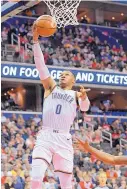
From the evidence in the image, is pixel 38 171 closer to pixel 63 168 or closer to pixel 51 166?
pixel 63 168

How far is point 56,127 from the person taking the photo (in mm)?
7469

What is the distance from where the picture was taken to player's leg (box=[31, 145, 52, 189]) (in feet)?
23.4

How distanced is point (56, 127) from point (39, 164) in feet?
1.91

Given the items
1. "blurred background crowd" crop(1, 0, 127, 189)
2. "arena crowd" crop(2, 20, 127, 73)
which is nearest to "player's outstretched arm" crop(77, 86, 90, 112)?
"blurred background crowd" crop(1, 0, 127, 189)

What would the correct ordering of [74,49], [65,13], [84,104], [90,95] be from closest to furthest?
[84,104] → [65,13] → [74,49] → [90,95]

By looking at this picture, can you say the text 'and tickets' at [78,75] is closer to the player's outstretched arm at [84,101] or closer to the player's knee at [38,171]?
the player's outstretched arm at [84,101]

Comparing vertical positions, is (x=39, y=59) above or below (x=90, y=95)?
above

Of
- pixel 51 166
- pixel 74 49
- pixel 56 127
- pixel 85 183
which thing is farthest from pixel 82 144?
pixel 74 49

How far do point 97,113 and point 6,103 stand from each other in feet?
12.7

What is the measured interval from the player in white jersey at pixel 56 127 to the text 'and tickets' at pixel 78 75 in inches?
508

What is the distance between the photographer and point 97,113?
2330 cm

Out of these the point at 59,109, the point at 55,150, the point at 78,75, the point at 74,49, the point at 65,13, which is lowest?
the point at 55,150

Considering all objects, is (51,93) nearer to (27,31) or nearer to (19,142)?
A: (19,142)

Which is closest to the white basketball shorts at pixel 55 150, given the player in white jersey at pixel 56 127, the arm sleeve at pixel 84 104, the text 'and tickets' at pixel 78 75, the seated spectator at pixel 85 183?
the player in white jersey at pixel 56 127
